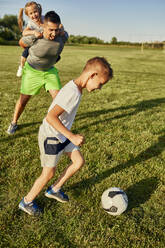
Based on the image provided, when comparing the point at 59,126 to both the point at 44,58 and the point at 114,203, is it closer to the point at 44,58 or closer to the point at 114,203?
the point at 114,203

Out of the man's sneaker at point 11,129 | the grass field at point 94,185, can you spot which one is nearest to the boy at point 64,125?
the grass field at point 94,185

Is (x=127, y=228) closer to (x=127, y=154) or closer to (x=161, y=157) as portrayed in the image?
(x=127, y=154)

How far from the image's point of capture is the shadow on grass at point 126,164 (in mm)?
3309

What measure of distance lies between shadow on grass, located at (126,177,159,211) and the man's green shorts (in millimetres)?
Result: 2543

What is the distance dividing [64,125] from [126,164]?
6.32 ft

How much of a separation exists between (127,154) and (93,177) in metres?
1.12

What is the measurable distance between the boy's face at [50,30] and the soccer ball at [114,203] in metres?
2.66

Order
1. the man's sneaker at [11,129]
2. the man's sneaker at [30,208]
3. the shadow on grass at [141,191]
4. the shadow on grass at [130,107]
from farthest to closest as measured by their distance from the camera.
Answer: the shadow on grass at [130,107], the man's sneaker at [11,129], the shadow on grass at [141,191], the man's sneaker at [30,208]

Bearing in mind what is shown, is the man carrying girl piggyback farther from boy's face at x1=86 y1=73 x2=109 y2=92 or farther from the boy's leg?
the boy's leg

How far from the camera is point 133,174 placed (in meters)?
3.70

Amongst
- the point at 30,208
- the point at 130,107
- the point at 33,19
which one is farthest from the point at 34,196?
the point at 130,107

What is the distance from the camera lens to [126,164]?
3992mm

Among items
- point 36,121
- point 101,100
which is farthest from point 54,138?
point 101,100

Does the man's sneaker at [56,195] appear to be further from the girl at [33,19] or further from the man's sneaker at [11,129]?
the girl at [33,19]
